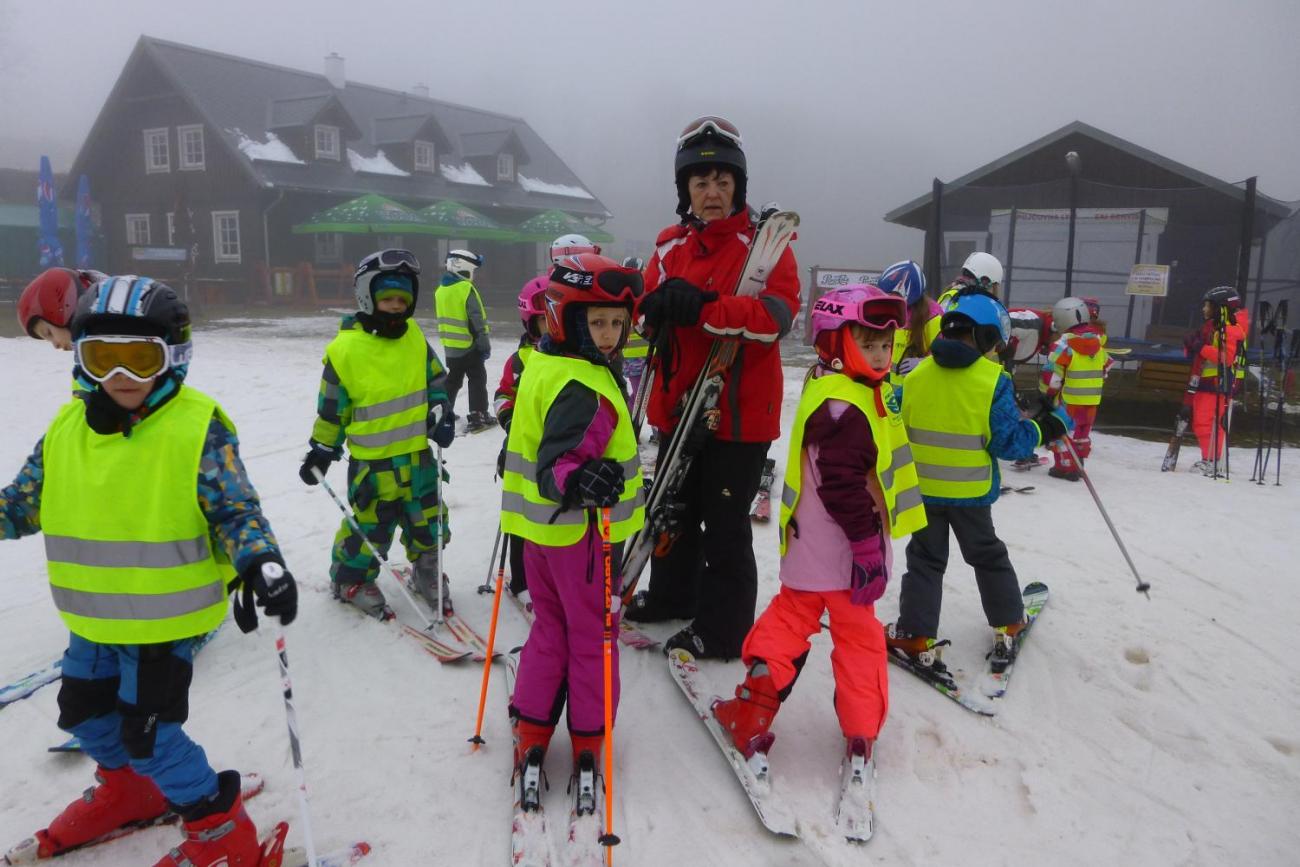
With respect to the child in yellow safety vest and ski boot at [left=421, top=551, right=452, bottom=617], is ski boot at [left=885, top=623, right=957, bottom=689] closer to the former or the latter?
ski boot at [left=421, top=551, right=452, bottom=617]

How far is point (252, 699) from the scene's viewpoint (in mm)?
3590

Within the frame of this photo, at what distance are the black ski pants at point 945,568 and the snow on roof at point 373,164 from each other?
28188 mm

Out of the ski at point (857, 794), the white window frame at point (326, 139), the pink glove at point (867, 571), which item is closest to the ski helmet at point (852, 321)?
the pink glove at point (867, 571)

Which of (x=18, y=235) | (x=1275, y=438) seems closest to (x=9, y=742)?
(x=1275, y=438)

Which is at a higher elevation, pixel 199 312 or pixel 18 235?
pixel 18 235

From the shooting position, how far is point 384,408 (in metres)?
4.18

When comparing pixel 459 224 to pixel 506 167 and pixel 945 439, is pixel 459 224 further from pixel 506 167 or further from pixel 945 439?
pixel 945 439

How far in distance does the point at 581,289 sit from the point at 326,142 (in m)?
28.4

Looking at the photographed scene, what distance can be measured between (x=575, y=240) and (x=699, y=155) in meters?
2.91

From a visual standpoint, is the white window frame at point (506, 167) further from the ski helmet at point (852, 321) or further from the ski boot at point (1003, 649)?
the ski helmet at point (852, 321)

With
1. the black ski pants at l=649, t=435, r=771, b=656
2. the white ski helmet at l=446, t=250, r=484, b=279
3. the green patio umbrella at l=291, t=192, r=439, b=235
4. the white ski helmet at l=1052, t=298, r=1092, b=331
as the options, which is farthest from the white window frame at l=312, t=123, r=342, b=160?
the black ski pants at l=649, t=435, r=771, b=656

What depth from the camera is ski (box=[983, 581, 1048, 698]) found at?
385cm

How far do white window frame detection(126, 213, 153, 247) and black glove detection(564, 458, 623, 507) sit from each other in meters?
30.3

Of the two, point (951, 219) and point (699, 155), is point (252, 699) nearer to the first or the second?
point (699, 155)
